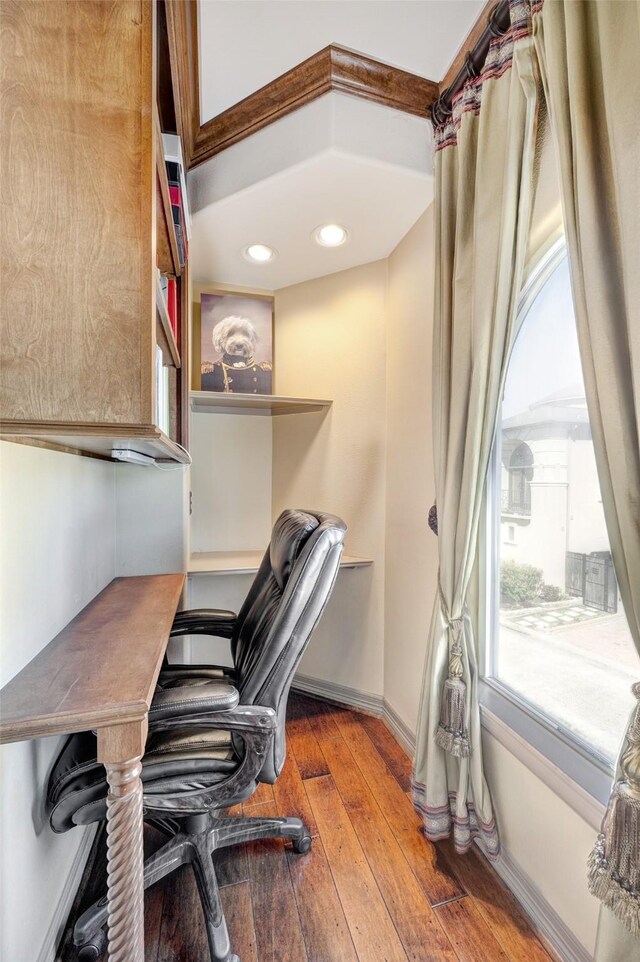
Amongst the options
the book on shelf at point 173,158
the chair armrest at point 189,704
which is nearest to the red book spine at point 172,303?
the book on shelf at point 173,158

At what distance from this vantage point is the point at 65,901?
3.75ft

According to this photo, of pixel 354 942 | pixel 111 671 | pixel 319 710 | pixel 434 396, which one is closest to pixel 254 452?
pixel 434 396

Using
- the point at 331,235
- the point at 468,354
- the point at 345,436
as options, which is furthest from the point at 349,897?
the point at 331,235

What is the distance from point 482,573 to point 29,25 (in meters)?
1.70

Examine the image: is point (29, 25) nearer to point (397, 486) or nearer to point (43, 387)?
point (43, 387)

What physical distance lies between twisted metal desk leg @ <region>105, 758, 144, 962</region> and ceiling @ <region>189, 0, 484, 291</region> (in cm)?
191

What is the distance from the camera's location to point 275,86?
153 cm

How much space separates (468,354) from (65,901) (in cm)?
195

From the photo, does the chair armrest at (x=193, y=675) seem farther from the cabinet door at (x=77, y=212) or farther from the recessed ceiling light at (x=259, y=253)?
the recessed ceiling light at (x=259, y=253)

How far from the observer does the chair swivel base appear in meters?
1.04

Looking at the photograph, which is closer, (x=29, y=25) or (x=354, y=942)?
(x=29, y=25)

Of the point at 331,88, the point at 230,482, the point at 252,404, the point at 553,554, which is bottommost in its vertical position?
the point at 553,554

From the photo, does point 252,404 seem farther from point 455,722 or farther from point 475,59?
point 455,722

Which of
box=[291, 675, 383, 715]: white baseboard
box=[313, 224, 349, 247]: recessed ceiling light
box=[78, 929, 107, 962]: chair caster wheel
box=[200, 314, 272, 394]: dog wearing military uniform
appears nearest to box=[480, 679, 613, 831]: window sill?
box=[291, 675, 383, 715]: white baseboard
